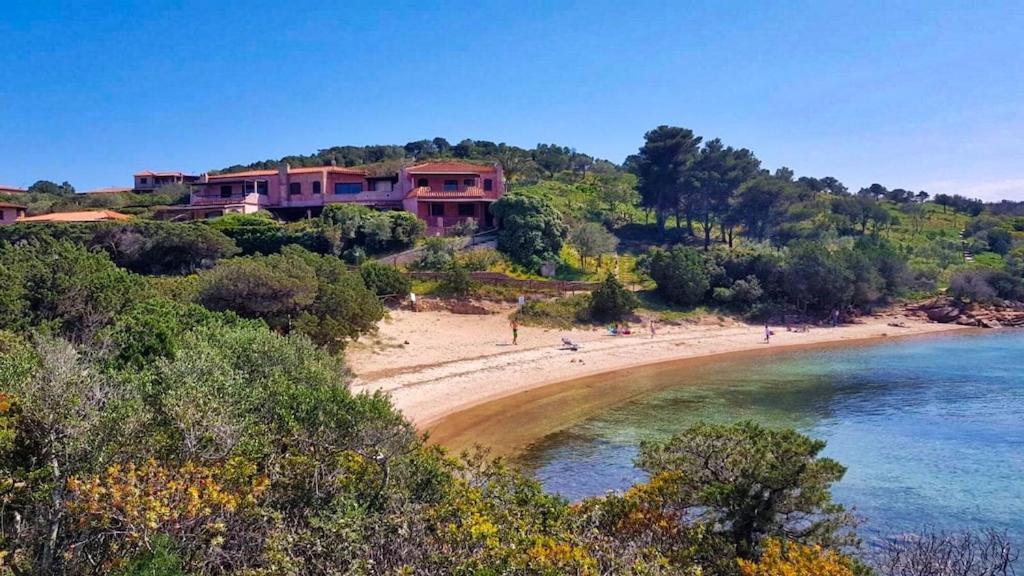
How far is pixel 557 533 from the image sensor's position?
9.11 metres

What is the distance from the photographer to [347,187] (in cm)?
6247

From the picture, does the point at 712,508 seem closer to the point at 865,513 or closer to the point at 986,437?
the point at 865,513

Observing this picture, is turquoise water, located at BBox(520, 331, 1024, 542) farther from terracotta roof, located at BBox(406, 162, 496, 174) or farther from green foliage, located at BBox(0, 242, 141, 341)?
terracotta roof, located at BBox(406, 162, 496, 174)

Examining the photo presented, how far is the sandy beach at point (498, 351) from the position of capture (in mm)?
29188

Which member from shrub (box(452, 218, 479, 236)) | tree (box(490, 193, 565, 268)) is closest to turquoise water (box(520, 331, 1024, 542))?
tree (box(490, 193, 565, 268))

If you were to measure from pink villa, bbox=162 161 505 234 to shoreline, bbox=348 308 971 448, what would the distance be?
1827cm

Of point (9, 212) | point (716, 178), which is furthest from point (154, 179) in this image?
point (716, 178)

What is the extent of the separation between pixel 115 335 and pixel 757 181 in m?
62.9

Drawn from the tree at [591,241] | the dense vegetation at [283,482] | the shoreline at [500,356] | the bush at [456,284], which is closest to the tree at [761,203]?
the shoreline at [500,356]

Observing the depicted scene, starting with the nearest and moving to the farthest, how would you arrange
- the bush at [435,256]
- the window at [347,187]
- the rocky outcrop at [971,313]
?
1. the bush at [435,256]
2. the rocky outcrop at [971,313]
3. the window at [347,187]

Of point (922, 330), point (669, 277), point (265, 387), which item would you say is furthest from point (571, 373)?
point (922, 330)

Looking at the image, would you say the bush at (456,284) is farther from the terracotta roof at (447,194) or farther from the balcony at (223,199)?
the balcony at (223,199)

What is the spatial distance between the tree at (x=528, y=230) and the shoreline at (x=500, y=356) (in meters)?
9.68

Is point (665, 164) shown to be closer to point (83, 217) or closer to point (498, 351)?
point (498, 351)
